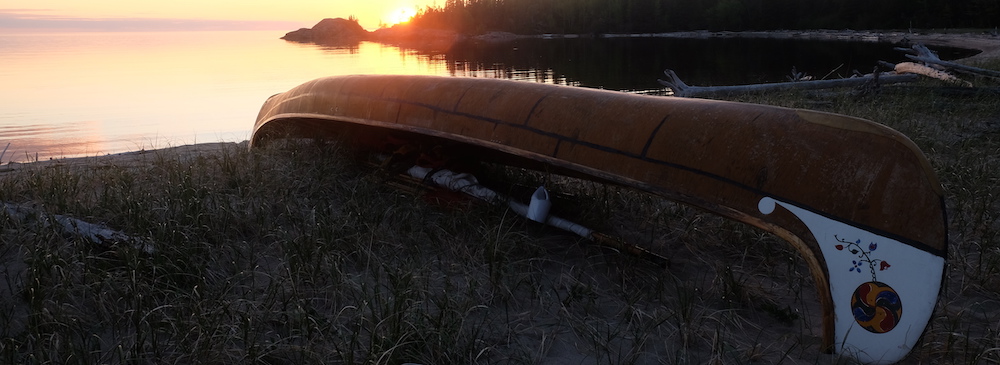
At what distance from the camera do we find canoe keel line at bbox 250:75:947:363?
217 cm

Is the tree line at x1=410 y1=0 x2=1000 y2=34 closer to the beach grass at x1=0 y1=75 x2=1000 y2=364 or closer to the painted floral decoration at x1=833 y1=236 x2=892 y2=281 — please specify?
the beach grass at x1=0 y1=75 x2=1000 y2=364

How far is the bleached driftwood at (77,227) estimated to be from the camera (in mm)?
2883

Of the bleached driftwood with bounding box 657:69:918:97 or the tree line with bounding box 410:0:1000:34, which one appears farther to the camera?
the tree line with bounding box 410:0:1000:34

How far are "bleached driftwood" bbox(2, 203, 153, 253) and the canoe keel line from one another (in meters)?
1.67

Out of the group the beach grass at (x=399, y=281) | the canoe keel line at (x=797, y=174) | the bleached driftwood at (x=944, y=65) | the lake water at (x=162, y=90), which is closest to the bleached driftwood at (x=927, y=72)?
the bleached driftwood at (x=944, y=65)

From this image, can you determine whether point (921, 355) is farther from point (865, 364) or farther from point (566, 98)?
point (566, 98)

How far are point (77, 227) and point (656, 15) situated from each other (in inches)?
3303

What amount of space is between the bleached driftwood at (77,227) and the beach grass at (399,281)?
32mm

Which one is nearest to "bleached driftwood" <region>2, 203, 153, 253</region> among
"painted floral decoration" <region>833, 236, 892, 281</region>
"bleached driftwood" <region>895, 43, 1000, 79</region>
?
"painted floral decoration" <region>833, 236, 892, 281</region>

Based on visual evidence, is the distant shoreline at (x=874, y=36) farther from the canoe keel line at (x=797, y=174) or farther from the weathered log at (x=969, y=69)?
the canoe keel line at (x=797, y=174)

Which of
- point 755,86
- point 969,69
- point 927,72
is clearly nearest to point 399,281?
point 755,86

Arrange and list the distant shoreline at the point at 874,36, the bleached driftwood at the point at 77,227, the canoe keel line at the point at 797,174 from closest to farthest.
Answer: the canoe keel line at the point at 797,174 < the bleached driftwood at the point at 77,227 < the distant shoreline at the point at 874,36

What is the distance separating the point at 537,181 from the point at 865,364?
2.37 m

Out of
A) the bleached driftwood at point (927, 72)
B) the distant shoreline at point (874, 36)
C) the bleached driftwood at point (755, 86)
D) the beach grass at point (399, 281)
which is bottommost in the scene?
the beach grass at point (399, 281)
